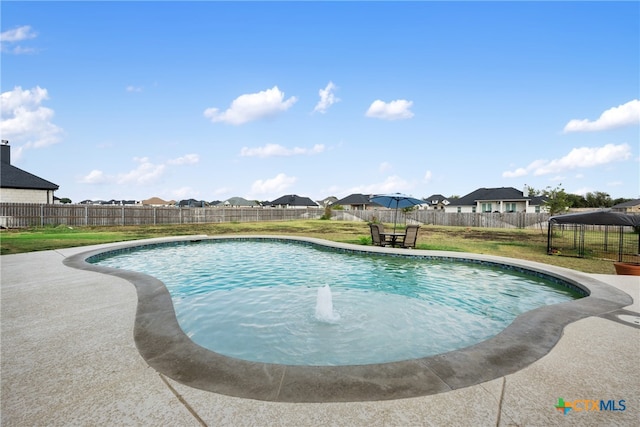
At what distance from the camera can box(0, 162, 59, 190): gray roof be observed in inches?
851

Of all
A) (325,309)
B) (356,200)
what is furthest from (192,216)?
(356,200)

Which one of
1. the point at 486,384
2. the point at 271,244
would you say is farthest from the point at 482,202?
the point at 486,384

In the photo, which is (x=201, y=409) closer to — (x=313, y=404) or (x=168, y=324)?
(x=313, y=404)

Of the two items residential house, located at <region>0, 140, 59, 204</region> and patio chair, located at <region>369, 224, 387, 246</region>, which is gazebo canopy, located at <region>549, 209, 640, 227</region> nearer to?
patio chair, located at <region>369, 224, 387, 246</region>

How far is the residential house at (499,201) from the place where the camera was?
4044 cm

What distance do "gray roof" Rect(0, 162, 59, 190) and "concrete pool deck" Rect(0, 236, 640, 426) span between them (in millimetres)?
25536

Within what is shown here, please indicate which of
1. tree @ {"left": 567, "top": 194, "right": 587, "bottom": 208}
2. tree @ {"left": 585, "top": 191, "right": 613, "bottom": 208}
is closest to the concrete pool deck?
tree @ {"left": 567, "top": 194, "right": 587, "bottom": 208}

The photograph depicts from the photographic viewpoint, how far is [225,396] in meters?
2.39

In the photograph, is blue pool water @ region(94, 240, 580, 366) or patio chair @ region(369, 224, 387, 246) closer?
blue pool water @ region(94, 240, 580, 366)

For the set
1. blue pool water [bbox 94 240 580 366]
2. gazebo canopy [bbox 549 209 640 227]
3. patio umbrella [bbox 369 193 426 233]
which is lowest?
blue pool water [bbox 94 240 580 366]

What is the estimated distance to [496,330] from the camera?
4.99m

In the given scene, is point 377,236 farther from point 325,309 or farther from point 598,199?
point 598,199

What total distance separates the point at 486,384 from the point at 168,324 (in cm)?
371

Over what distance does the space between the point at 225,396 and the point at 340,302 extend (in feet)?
13.8
